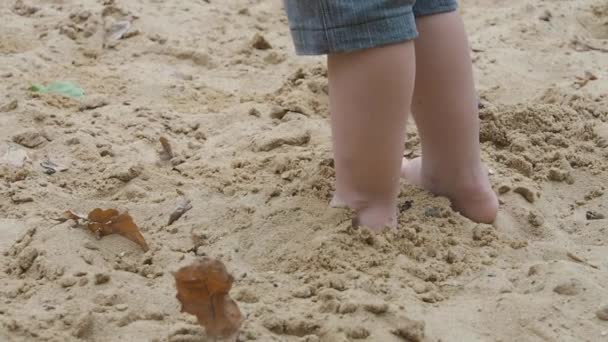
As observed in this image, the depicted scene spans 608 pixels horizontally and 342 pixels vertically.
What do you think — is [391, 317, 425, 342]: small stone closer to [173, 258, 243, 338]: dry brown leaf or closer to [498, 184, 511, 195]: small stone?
[173, 258, 243, 338]: dry brown leaf

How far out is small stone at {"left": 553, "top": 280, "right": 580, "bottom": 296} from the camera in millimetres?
1522

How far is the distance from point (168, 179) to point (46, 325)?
67 centimetres

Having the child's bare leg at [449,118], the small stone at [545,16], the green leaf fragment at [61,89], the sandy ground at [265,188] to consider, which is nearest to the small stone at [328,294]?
the sandy ground at [265,188]

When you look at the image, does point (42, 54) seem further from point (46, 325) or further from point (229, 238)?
point (46, 325)

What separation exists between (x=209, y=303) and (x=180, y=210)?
1.74 feet

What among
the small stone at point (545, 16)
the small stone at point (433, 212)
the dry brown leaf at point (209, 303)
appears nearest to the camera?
the dry brown leaf at point (209, 303)

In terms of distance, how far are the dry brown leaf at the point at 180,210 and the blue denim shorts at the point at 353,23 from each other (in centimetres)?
45

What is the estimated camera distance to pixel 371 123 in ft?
5.42

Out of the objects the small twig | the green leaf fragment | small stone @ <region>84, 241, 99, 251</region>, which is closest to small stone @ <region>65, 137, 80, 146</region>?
the green leaf fragment

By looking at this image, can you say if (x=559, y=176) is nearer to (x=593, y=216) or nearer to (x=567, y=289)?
(x=593, y=216)

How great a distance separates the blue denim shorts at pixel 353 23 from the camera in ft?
5.21

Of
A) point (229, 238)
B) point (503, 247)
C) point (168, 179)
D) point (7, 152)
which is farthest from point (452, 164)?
point (7, 152)

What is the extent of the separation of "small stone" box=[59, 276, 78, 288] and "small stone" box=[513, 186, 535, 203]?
0.96m

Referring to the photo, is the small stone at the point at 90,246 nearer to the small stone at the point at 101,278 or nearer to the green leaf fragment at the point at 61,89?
the small stone at the point at 101,278
